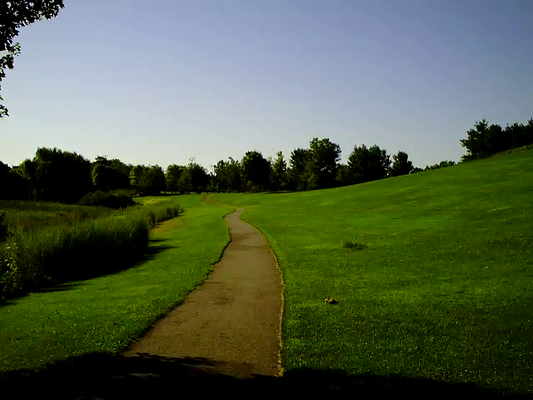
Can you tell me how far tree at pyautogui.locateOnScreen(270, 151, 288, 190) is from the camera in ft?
485

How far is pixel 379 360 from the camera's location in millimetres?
9258

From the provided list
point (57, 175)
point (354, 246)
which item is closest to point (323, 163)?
point (57, 175)

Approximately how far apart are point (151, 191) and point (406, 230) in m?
126

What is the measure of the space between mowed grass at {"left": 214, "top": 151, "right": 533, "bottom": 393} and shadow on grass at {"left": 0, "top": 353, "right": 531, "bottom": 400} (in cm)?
45

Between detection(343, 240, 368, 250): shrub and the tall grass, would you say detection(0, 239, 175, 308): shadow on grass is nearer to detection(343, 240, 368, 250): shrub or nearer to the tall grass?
the tall grass

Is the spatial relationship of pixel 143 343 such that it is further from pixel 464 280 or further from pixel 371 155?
pixel 371 155

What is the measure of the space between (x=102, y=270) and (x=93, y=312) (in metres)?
13.0

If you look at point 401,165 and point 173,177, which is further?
point 173,177

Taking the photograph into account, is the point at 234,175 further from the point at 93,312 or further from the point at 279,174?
the point at 93,312

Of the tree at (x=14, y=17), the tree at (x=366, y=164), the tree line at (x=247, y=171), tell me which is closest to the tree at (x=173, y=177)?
the tree line at (x=247, y=171)

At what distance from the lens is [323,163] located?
141 meters

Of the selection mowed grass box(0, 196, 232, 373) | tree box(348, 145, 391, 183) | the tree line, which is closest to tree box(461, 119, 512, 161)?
the tree line

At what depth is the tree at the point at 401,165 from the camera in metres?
154

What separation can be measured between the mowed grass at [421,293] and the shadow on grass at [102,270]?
834cm
